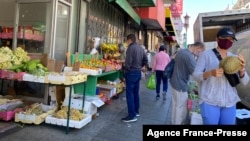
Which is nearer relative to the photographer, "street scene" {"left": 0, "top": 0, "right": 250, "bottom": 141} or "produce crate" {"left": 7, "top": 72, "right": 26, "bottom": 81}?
"street scene" {"left": 0, "top": 0, "right": 250, "bottom": 141}

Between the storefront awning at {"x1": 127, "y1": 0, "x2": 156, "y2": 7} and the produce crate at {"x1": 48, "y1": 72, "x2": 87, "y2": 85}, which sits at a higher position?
the storefront awning at {"x1": 127, "y1": 0, "x2": 156, "y2": 7}

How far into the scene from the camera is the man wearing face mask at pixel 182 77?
15.7ft

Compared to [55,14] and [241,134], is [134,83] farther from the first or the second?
[241,134]

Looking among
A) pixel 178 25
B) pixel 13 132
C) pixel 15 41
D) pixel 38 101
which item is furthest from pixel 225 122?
pixel 178 25

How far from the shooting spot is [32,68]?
4820 mm

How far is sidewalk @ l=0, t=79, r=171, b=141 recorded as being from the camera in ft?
14.3

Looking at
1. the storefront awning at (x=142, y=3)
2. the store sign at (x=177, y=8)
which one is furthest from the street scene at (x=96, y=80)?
the store sign at (x=177, y=8)

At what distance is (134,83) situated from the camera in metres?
5.74

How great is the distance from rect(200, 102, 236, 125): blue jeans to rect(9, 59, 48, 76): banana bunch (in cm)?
303

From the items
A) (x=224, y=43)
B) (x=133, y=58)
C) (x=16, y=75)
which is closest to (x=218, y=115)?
(x=224, y=43)

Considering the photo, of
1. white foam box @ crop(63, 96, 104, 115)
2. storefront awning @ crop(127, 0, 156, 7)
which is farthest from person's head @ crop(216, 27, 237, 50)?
storefront awning @ crop(127, 0, 156, 7)

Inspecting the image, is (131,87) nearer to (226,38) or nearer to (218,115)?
(218,115)

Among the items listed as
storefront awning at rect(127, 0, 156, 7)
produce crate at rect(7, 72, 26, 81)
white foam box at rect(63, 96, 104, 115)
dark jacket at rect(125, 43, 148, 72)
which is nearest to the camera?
produce crate at rect(7, 72, 26, 81)

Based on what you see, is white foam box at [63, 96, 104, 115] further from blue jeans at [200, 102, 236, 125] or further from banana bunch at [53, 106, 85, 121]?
blue jeans at [200, 102, 236, 125]
